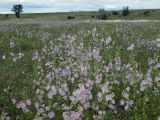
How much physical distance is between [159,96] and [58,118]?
1804 millimetres

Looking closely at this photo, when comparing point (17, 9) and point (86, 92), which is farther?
point (17, 9)

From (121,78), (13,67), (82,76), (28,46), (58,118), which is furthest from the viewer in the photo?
(28,46)

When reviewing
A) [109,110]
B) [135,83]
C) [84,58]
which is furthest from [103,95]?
[84,58]

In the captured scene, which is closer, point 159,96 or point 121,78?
point 159,96

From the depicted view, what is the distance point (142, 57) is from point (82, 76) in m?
5.73

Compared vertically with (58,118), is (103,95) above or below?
above

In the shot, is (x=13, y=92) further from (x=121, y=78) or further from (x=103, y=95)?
(x=103, y=95)

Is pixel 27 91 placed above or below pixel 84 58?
below

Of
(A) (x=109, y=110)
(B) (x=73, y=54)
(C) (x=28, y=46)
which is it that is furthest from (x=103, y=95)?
(C) (x=28, y=46)

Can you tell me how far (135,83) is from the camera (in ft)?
23.0

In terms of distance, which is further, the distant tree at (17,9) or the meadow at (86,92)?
the distant tree at (17,9)

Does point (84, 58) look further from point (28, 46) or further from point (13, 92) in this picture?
point (28, 46)

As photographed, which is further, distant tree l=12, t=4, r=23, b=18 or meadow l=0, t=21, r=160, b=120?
distant tree l=12, t=4, r=23, b=18

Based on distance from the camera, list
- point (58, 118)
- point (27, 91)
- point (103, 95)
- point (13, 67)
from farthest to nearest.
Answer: point (13, 67) < point (27, 91) < point (58, 118) < point (103, 95)
